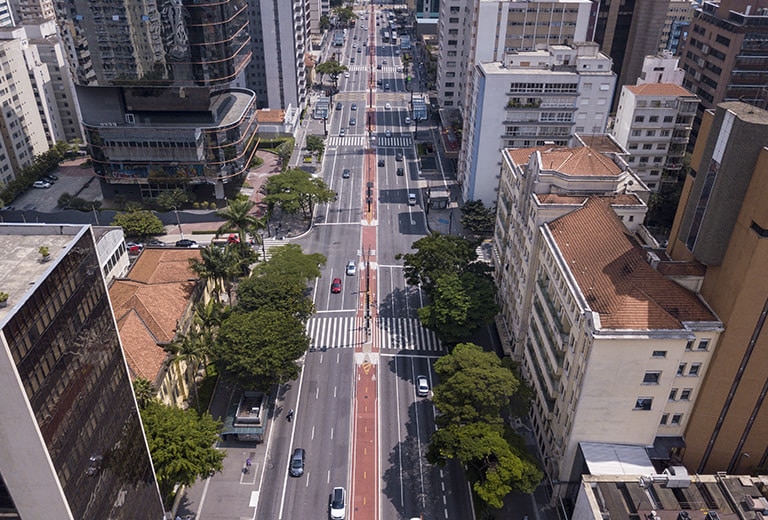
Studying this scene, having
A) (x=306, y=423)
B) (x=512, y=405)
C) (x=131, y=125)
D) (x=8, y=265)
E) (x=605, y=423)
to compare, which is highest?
(x=8, y=265)

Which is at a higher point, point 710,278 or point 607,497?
point 710,278

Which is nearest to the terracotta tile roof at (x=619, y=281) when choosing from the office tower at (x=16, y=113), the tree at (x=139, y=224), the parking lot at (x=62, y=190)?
the tree at (x=139, y=224)

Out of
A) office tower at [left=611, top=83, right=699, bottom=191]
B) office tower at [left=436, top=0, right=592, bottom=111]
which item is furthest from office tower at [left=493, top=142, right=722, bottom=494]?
office tower at [left=436, top=0, right=592, bottom=111]

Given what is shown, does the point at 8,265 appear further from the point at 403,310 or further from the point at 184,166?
the point at 184,166

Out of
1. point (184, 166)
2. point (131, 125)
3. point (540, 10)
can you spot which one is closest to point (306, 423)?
point (184, 166)

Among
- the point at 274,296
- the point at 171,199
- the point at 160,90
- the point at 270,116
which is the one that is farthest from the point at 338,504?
the point at 270,116

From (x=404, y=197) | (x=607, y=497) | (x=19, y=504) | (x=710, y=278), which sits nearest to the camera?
(x=19, y=504)

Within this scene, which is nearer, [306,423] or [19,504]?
[19,504]
